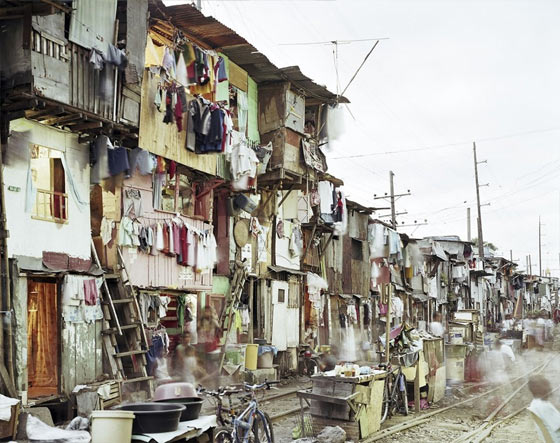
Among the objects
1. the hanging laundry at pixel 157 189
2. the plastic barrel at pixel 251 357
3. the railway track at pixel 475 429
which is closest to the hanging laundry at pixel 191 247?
the hanging laundry at pixel 157 189

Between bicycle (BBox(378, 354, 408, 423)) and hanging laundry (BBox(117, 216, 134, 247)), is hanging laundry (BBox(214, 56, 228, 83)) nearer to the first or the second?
hanging laundry (BBox(117, 216, 134, 247))

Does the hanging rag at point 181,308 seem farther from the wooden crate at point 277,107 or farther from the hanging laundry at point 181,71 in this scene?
the wooden crate at point 277,107

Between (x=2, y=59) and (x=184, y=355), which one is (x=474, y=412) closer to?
(x=184, y=355)

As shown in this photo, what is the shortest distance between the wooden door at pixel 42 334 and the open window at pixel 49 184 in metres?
1.73

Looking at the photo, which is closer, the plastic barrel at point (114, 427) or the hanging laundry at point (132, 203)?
the plastic barrel at point (114, 427)

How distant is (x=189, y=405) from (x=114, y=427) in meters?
1.57

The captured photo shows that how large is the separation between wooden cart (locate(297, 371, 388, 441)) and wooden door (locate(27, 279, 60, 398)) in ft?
18.8

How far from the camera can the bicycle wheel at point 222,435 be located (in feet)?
30.5

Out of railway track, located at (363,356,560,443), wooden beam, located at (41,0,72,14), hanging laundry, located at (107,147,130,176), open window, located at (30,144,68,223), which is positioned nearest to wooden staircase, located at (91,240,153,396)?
open window, located at (30,144,68,223)

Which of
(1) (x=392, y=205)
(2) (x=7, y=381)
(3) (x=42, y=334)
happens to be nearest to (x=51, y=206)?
(3) (x=42, y=334)

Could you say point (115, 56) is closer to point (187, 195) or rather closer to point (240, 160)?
point (187, 195)

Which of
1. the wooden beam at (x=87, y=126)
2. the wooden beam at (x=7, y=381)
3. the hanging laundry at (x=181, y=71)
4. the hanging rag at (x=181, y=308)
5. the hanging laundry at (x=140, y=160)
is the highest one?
the hanging laundry at (x=181, y=71)

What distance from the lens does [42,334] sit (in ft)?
49.9

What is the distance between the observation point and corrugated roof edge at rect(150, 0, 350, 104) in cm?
1778
